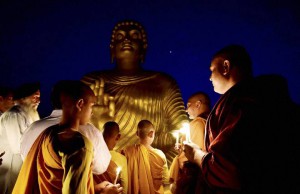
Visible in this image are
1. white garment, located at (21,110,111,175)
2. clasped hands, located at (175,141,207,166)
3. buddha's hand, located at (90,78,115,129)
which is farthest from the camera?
buddha's hand, located at (90,78,115,129)

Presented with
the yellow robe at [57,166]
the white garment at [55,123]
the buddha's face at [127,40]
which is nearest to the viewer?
the yellow robe at [57,166]

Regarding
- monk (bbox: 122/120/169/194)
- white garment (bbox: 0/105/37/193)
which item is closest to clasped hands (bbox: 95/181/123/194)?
monk (bbox: 122/120/169/194)

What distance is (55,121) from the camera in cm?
263

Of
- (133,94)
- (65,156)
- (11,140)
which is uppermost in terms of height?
(65,156)

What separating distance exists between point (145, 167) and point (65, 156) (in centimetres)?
258

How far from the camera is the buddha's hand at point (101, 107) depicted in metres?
5.34

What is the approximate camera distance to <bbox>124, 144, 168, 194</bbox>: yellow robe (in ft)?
14.5

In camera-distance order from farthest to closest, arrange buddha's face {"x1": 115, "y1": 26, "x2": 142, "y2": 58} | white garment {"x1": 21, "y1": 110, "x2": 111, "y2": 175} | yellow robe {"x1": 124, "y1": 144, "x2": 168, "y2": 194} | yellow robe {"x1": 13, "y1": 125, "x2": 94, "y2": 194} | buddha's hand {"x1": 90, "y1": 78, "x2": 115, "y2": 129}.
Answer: buddha's face {"x1": 115, "y1": 26, "x2": 142, "y2": 58} < buddha's hand {"x1": 90, "y1": 78, "x2": 115, "y2": 129} < yellow robe {"x1": 124, "y1": 144, "x2": 168, "y2": 194} < white garment {"x1": 21, "y1": 110, "x2": 111, "y2": 175} < yellow robe {"x1": 13, "y1": 125, "x2": 94, "y2": 194}

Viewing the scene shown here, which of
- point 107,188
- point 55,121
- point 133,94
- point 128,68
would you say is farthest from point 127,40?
point 107,188

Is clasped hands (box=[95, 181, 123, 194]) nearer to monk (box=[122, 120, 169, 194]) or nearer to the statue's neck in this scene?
monk (box=[122, 120, 169, 194])

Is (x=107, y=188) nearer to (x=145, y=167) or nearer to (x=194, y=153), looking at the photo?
(x=194, y=153)

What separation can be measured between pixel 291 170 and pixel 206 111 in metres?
2.59

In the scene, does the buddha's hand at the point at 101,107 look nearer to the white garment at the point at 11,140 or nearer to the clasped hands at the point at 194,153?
the white garment at the point at 11,140

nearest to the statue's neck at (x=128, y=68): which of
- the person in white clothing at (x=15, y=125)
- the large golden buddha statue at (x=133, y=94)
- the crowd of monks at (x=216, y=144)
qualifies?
the large golden buddha statue at (x=133, y=94)
